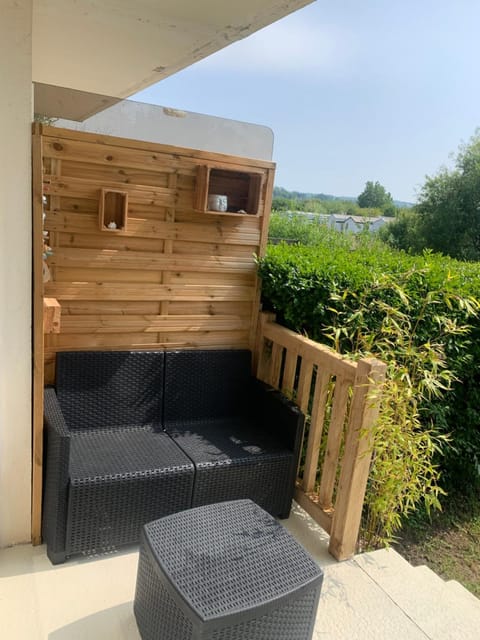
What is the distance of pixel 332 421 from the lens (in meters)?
2.47

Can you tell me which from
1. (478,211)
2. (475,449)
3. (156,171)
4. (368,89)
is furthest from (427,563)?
(368,89)

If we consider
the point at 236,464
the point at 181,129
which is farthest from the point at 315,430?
the point at 181,129

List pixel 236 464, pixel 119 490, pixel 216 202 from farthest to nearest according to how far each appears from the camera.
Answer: pixel 216 202 < pixel 236 464 < pixel 119 490

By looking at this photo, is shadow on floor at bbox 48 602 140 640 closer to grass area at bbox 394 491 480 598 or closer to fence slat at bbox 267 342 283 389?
fence slat at bbox 267 342 283 389

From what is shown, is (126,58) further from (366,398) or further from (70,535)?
(70,535)

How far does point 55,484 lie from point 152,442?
0.58 metres

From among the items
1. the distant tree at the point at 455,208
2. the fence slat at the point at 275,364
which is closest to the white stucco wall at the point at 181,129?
the distant tree at the point at 455,208

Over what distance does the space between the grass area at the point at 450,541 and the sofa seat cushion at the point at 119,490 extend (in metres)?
1.46

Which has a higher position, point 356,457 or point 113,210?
point 113,210

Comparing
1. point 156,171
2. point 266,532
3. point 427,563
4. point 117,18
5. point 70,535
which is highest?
point 117,18

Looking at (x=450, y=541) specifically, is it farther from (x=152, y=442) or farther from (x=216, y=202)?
(x=216, y=202)

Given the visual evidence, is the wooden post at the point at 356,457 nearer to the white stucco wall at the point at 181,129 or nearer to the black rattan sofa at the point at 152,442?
the black rattan sofa at the point at 152,442

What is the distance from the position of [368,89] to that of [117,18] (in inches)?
980

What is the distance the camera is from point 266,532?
1.92 meters
